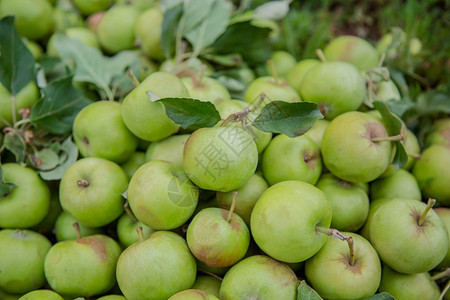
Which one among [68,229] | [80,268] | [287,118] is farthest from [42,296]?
[287,118]

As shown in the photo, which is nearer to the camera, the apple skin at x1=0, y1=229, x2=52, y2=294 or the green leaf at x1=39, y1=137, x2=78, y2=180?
the apple skin at x1=0, y1=229, x2=52, y2=294

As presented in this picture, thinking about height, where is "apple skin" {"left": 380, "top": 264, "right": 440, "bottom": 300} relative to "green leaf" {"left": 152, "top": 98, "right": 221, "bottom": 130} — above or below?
below

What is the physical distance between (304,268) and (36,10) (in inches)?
62.3

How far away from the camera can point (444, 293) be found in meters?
1.14

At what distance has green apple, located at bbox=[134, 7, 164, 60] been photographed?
5.42ft

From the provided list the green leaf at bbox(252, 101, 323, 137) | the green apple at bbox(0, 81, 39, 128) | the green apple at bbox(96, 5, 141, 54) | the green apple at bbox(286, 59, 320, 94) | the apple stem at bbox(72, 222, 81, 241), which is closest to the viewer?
the green leaf at bbox(252, 101, 323, 137)

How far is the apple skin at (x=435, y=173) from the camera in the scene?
1.32 meters

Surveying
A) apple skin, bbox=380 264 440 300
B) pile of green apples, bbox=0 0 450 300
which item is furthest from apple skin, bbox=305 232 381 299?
apple skin, bbox=380 264 440 300

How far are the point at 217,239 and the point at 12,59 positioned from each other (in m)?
1.00

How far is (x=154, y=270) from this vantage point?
96cm

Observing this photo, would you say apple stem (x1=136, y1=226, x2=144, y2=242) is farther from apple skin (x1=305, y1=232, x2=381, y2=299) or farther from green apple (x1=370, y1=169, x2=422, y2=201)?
green apple (x1=370, y1=169, x2=422, y2=201)

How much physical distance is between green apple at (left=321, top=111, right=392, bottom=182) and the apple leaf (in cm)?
35

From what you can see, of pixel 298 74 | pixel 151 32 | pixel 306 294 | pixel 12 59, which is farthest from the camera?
pixel 151 32

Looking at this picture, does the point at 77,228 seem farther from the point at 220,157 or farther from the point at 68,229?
the point at 220,157
